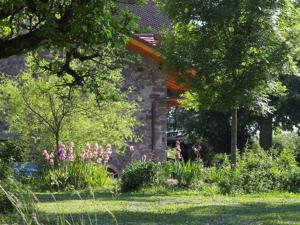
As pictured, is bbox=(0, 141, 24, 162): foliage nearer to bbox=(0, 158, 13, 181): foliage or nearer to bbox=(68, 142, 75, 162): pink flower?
bbox=(68, 142, 75, 162): pink flower

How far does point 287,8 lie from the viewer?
49.5 ft

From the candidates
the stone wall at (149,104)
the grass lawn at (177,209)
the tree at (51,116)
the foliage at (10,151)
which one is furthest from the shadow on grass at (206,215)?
the stone wall at (149,104)

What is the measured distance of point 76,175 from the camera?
15875 millimetres

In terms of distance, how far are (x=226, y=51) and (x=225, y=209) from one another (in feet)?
19.2

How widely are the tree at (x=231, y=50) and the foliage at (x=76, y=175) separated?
3.24m

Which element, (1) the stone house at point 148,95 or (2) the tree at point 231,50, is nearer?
(2) the tree at point 231,50

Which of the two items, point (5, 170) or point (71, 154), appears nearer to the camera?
point (5, 170)

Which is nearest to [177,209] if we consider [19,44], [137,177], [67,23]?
[19,44]

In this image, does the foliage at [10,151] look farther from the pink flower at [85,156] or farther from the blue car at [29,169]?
the pink flower at [85,156]

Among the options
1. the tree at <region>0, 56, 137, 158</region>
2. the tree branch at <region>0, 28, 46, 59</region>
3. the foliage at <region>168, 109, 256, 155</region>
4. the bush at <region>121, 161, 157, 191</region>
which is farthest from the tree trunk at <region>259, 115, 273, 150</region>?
the tree branch at <region>0, 28, 46, 59</region>

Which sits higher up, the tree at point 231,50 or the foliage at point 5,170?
the tree at point 231,50

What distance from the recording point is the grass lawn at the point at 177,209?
8.70 meters

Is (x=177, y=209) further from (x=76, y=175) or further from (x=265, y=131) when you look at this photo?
(x=265, y=131)

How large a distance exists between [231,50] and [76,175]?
4.81 m
